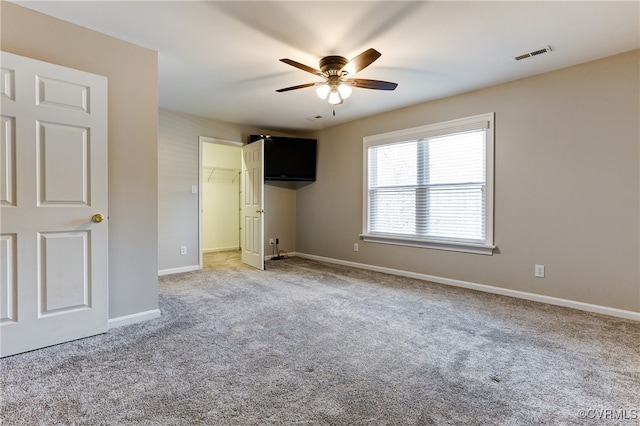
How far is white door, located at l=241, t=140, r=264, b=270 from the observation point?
4.85 meters

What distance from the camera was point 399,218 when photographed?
4.55 metres

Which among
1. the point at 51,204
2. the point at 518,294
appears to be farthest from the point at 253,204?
the point at 518,294

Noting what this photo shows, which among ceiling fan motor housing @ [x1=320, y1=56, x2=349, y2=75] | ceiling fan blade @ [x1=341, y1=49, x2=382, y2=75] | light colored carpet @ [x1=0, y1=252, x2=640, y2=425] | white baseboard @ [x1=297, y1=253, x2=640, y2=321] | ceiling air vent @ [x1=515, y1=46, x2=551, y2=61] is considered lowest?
light colored carpet @ [x1=0, y1=252, x2=640, y2=425]

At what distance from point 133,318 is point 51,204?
3.66 ft

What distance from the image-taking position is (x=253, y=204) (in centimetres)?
511

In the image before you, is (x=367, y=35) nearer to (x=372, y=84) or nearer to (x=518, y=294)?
(x=372, y=84)

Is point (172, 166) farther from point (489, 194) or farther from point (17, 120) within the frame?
point (489, 194)

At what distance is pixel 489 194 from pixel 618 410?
2.46 m

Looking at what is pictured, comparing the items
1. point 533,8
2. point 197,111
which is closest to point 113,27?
point 197,111

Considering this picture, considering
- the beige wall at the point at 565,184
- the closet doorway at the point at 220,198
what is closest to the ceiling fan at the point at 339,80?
the beige wall at the point at 565,184

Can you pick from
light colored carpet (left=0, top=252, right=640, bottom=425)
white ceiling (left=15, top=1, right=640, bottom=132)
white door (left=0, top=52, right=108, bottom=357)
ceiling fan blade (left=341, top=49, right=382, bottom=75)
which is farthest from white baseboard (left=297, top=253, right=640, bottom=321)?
white door (left=0, top=52, right=108, bottom=357)

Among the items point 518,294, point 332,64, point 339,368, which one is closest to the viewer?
point 339,368

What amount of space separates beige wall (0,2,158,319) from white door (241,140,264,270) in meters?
2.14

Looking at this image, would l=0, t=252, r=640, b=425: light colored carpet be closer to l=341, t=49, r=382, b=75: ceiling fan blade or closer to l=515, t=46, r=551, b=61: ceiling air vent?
l=341, t=49, r=382, b=75: ceiling fan blade
